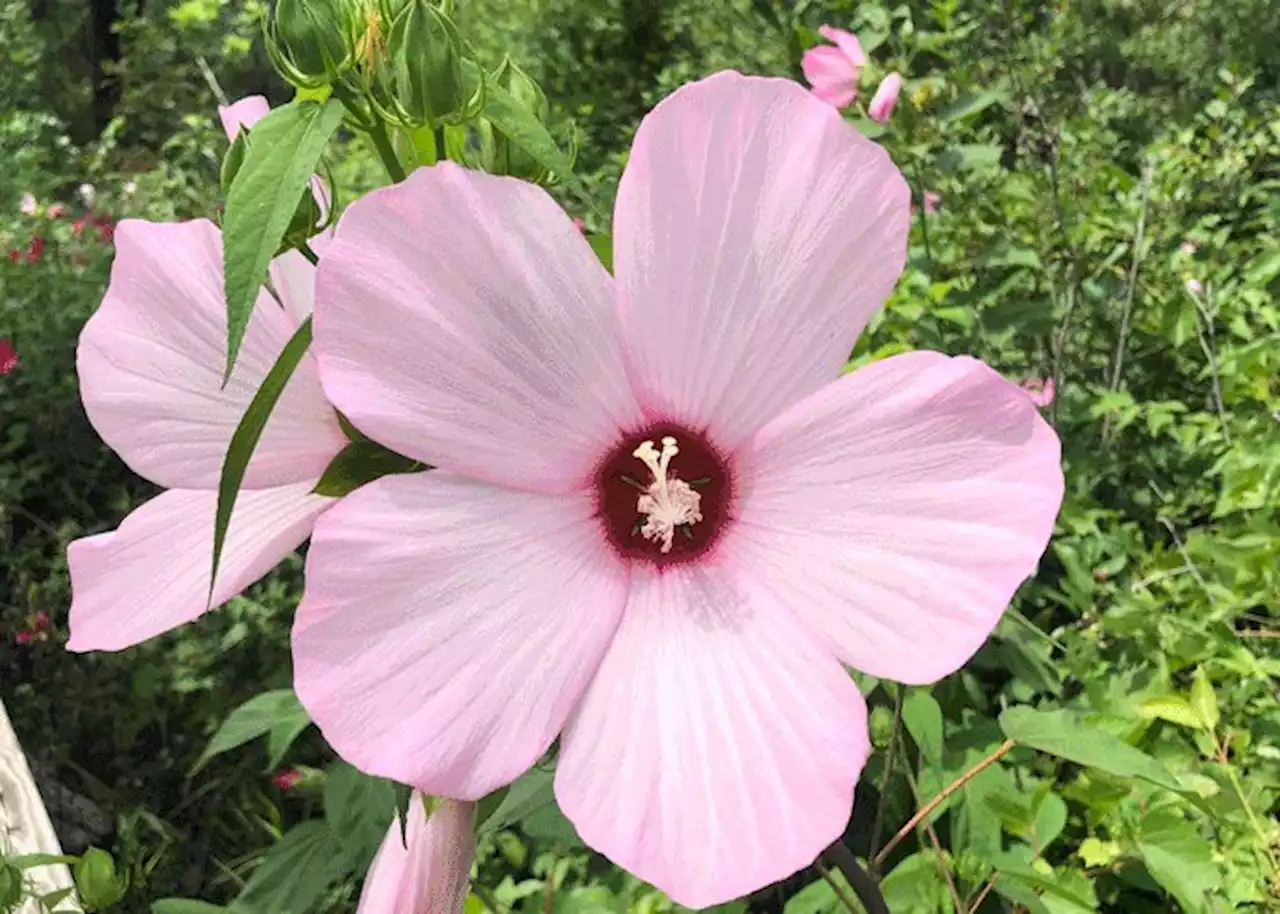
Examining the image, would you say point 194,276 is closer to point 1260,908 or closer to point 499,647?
point 499,647

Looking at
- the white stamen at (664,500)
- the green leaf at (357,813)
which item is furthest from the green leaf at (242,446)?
the green leaf at (357,813)

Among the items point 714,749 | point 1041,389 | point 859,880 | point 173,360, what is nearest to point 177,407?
point 173,360

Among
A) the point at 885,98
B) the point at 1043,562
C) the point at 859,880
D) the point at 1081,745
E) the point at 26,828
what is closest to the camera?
the point at 859,880

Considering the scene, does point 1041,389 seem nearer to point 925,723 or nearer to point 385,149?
point 925,723

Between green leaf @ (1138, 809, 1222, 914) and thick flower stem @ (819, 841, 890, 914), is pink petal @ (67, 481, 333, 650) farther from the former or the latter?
green leaf @ (1138, 809, 1222, 914)

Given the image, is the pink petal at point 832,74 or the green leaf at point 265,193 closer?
the green leaf at point 265,193

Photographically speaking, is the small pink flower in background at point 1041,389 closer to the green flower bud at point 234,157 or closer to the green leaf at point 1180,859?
the green leaf at point 1180,859
